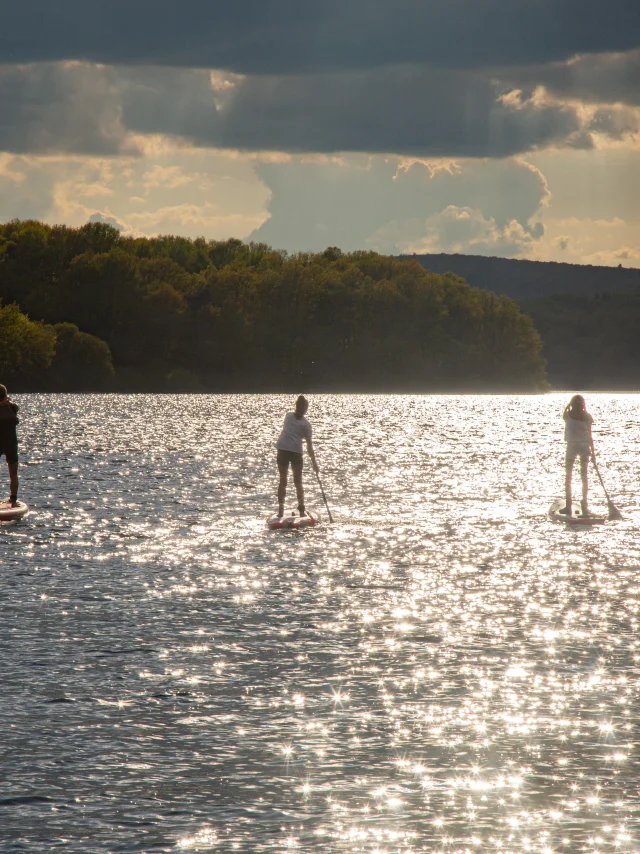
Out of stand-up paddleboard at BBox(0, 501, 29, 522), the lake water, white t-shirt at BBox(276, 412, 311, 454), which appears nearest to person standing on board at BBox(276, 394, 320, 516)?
white t-shirt at BBox(276, 412, 311, 454)

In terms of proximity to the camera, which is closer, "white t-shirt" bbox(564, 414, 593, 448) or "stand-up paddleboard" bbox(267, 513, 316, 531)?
"stand-up paddleboard" bbox(267, 513, 316, 531)

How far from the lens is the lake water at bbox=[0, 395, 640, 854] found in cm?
754

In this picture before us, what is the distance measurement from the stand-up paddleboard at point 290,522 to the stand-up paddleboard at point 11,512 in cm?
489

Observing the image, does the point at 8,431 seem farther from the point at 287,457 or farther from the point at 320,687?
the point at 320,687

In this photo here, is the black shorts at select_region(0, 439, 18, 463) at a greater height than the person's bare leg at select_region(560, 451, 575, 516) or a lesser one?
greater

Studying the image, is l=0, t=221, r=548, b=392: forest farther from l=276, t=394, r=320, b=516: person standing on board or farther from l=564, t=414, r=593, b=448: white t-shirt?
l=564, t=414, r=593, b=448: white t-shirt

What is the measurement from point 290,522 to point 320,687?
13.1 m

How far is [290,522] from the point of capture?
2373 cm

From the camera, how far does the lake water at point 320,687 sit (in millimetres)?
7543

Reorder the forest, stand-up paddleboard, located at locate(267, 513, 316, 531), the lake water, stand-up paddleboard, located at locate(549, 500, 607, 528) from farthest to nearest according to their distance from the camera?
the forest, stand-up paddleboard, located at locate(549, 500, 607, 528), stand-up paddleboard, located at locate(267, 513, 316, 531), the lake water

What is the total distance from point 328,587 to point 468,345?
14589 centimetres

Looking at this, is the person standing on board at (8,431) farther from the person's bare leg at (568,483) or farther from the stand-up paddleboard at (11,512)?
the person's bare leg at (568,483)

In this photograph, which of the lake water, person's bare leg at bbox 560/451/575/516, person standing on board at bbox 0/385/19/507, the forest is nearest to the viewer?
the lake water

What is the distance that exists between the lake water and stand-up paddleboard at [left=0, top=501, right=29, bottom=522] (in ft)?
1.49
